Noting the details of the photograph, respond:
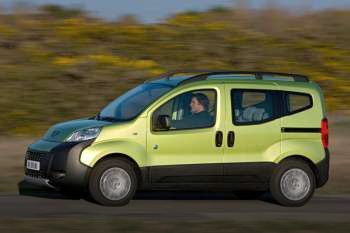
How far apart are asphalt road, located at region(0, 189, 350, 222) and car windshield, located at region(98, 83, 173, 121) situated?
3.91 feet

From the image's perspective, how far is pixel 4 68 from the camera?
23.4 metres

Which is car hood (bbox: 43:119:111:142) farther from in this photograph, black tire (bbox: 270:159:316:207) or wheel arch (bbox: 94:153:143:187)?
black tire (bbox: 270:159:316:207)

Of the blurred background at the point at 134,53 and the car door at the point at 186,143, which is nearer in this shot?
the car door at the point at 186,143

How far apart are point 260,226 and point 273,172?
2.35m

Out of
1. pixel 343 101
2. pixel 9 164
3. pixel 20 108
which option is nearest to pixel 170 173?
pixel 9 164

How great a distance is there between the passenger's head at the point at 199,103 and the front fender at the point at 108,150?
0.92 m

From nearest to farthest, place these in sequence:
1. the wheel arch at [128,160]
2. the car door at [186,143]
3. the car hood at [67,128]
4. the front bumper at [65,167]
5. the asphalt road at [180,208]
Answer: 1. the asphalt road at [180,208]
2. the front bumper at [65,167]
3. the wheel arch at [128,160]
4. the car hood at [67,128]
5. the car door at [186,143]

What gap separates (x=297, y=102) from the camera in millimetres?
13070

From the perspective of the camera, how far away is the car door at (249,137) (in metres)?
12.8

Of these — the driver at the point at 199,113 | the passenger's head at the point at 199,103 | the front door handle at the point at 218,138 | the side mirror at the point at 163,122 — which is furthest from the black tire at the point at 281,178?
the side mirror at the point at 163,122

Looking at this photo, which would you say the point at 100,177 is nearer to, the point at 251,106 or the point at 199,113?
the point at 199,113

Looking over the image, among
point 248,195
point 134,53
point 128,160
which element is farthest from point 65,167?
point 134,53

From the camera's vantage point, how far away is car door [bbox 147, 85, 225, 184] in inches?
494

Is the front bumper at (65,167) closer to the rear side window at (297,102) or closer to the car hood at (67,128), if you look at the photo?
the car hood at (67,128)
